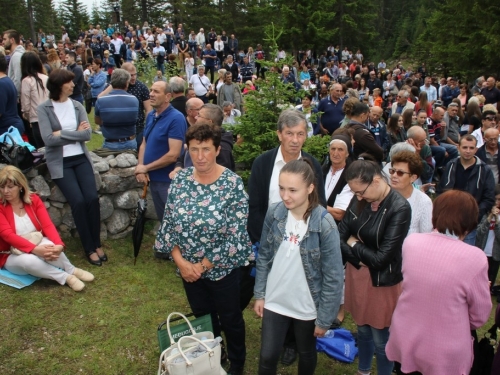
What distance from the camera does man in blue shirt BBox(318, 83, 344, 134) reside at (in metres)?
9.06

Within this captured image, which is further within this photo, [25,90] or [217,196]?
[25,90]

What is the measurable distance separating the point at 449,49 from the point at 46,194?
24.9 m

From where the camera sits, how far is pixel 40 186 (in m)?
5.05

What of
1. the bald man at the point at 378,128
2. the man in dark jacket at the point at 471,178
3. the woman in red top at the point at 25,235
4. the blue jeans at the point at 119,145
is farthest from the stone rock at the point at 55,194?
the bald man at the point at 378,128

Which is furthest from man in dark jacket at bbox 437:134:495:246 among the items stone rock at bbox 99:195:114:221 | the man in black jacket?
stone rock at bbox 99:195:114:221

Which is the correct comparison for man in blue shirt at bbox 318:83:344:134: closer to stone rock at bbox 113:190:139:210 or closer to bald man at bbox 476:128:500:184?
bald man at bbox 476:128:500:184

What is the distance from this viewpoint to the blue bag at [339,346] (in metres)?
4.07

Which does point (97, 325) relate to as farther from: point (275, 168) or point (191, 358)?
point (275, 168)

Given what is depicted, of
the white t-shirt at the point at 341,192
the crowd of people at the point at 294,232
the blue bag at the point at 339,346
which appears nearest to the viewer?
the crowd of people at the point at 294,232

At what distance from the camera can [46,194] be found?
16.7 feet

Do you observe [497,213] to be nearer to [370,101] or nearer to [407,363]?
[407,363]

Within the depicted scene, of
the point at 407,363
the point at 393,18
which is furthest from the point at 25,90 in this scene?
the point at 393,18

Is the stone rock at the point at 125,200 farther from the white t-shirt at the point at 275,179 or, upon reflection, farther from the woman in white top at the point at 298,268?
the woman in white top at the point at 298,268

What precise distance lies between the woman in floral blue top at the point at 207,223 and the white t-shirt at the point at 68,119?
2.10 metres
